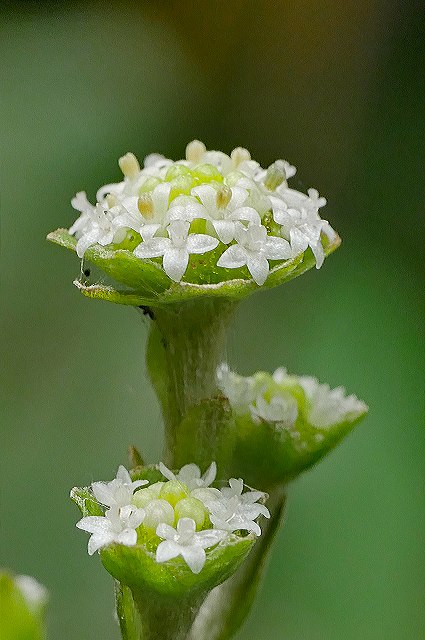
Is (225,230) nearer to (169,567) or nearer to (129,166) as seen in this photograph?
(129,166)

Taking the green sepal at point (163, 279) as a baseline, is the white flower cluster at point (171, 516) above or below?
below

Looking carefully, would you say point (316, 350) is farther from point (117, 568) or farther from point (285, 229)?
point (117, 568)

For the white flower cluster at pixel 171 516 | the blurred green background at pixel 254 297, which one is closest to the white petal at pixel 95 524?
the white flower cluster at pixel 171 516

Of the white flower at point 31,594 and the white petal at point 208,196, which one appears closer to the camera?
the white petal at point 208,196

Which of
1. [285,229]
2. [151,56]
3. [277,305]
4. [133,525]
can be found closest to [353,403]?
[285,229]

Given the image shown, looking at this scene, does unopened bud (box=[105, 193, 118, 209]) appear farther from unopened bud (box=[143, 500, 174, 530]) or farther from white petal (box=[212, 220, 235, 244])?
unopened bud (box=[143, 500, 174, 530])

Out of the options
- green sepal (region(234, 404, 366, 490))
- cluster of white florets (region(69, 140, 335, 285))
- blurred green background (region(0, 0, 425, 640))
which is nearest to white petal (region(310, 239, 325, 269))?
cluster of white florets (region(69, 140, 335, 285))

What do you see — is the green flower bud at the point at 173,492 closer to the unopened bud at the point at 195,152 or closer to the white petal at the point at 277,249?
the white petal at the point at 277,249
